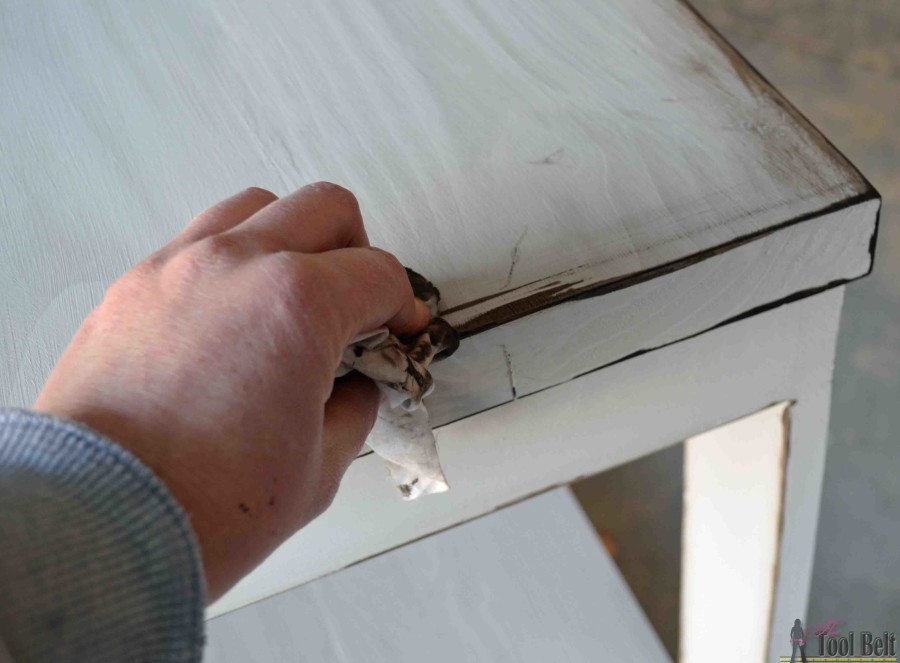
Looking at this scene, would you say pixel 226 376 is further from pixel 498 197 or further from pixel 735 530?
pixel 735 530

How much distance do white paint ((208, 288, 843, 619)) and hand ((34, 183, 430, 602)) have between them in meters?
0.12

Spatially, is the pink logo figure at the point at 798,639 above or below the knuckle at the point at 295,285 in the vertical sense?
above

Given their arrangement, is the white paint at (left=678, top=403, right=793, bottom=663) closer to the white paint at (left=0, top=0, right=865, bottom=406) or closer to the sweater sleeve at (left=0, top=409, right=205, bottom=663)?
the white paint at (left=0, top=0, right=865, bottom=406)

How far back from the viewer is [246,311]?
266 mm

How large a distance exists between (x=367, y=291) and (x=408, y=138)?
0.47 feet

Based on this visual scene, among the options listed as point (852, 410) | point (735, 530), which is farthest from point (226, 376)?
point (852, 410)

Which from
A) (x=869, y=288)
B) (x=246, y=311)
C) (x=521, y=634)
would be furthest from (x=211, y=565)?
(x=869, y=288)

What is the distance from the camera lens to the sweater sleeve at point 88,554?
20 centimetres

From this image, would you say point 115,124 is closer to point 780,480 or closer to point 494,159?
point 494,159

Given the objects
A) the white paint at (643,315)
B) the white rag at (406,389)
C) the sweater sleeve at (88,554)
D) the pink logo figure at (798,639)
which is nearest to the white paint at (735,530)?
the pink logo figure at (798,639)

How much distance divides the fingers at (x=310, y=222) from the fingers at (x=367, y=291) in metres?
0.01

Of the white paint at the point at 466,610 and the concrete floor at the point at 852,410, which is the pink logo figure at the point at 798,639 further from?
the concrete floor at the point at 852,410

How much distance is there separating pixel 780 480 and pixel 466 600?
0.25 meters

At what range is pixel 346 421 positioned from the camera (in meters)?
0.32
